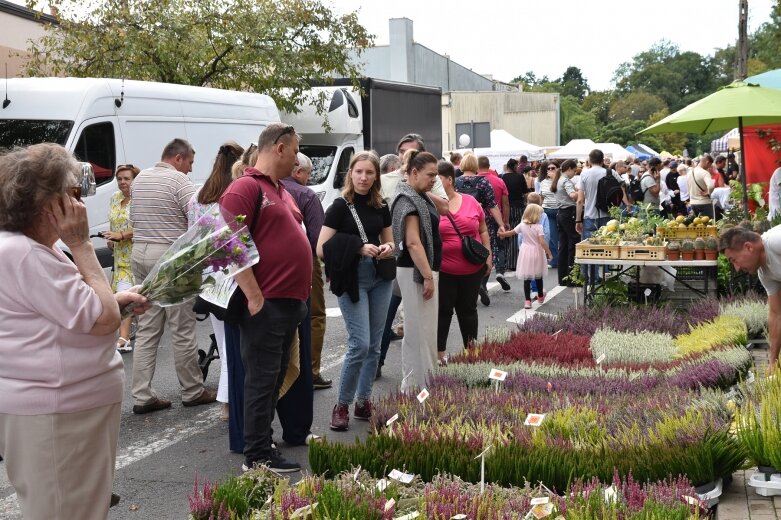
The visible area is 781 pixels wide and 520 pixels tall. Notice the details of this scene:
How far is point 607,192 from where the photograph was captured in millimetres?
14445

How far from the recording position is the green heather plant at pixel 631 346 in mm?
7789

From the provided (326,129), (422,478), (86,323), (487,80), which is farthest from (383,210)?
(487,80)

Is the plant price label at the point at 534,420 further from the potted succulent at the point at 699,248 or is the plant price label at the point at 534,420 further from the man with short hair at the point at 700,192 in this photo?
the man with short hair at the point at 700,192

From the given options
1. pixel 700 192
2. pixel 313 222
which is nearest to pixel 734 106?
pixel 313 222

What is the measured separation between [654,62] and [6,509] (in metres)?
160

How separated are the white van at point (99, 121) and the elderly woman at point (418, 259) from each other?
16.0 ft

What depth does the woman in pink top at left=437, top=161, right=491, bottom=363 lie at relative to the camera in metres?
8.44

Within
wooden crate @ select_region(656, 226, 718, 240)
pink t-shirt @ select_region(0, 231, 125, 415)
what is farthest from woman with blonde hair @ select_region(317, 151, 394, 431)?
wooden crate @ select_region(656, 226, 718, 240)

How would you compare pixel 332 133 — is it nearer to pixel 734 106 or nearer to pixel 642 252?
pixel 734 106

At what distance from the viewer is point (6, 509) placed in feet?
18.5

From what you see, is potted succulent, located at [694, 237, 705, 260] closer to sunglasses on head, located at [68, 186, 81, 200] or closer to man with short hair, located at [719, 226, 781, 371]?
man with short hair, located at [719, 226, 781, 371]

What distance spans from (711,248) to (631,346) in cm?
297

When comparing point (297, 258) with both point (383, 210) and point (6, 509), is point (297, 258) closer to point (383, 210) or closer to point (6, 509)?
point (383, 210)

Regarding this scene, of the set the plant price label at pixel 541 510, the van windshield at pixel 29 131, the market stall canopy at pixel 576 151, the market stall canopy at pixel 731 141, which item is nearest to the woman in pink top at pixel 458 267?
the plant price label at pixel 541 510
